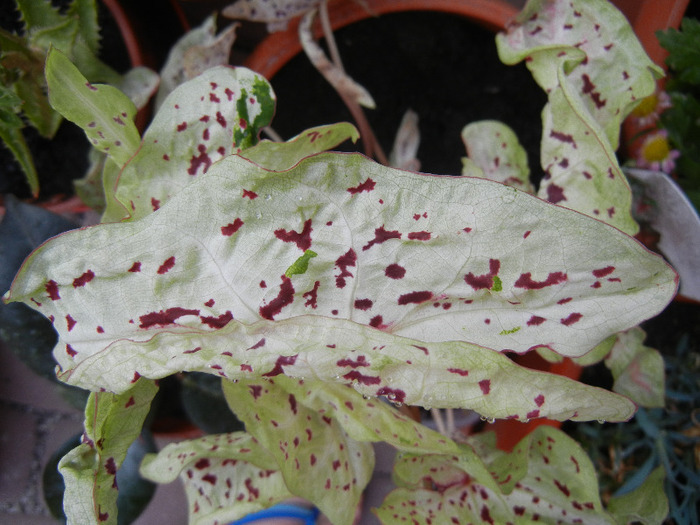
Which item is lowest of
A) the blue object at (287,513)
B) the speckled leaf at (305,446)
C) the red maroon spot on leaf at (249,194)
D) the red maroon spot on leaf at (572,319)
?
the blue object at (287,513)

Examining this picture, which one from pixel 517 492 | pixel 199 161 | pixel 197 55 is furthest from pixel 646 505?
pixel 197 55

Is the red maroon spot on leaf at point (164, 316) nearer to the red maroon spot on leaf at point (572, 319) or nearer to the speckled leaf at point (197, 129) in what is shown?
the speckled leaf at point (197, 129)

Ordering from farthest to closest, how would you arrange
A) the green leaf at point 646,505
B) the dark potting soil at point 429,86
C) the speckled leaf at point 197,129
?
the dark potting soil at point 429,86 < the green leaf at point 646,505 < the speckled leaf at point 197,129

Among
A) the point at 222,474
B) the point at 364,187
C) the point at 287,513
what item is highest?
the point at 364,187

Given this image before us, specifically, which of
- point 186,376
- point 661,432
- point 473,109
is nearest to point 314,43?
point 473,109

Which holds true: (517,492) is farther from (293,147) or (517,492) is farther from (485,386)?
(293,147)

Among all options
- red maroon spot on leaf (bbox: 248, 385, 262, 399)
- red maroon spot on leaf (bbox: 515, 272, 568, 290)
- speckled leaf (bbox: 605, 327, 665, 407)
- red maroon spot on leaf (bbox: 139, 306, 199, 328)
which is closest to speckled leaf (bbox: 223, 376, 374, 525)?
red maroon spot on leaf (bbox: 248, 385, 262, 399)

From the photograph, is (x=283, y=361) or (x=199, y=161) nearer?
(x=283, y=361)

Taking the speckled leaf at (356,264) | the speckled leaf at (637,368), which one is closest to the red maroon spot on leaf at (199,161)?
the speckled leaf at (356,264)
